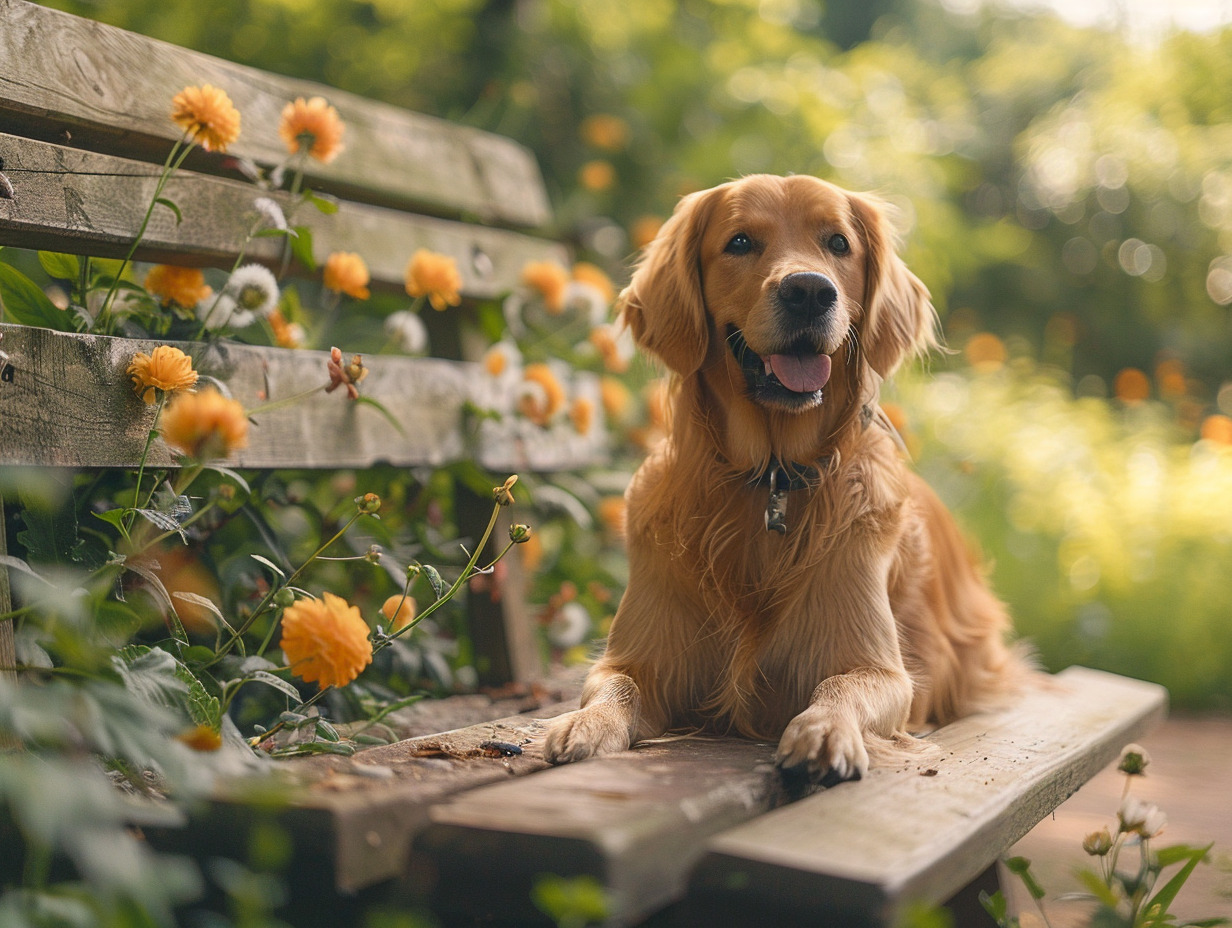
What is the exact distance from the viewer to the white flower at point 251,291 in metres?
2.32

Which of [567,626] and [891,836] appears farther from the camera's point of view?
[567,626]

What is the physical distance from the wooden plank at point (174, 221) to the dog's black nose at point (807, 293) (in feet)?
3.88

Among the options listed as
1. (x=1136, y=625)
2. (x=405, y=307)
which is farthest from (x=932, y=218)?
(x=405, y=307)

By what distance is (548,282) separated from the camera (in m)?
3.41

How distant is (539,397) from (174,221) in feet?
3.73

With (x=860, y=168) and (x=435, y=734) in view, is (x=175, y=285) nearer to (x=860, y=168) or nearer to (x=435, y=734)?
(x=435, y=734)

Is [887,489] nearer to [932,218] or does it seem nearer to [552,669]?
[552,669]

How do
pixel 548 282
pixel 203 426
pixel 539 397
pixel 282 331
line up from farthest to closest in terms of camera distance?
pixel 548 282, pixel 539 397, pixel 282 331, pixel 203 426

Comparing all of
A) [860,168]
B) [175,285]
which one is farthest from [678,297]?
[860,168]

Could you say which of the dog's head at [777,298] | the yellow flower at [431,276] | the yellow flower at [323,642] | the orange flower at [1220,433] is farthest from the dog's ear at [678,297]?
the orange flower at [1220,433]

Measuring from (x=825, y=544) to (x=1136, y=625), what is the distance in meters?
3.47

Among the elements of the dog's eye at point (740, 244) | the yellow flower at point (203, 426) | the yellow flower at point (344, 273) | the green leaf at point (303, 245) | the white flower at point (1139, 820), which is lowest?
the white flower at point (1139, 820)

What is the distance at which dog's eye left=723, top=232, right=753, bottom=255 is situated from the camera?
2422mm

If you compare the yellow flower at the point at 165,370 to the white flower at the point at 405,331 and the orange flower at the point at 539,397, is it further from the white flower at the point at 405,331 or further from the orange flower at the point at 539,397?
the orange flower at the point at 539,397
